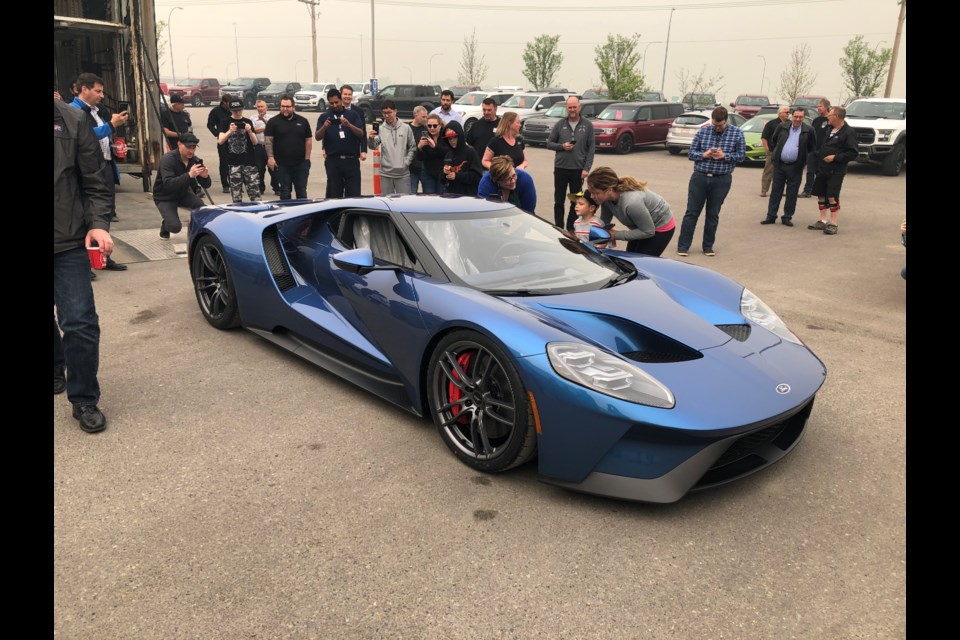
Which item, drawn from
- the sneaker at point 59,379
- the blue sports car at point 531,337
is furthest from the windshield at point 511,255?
the sneaker at point 59,379

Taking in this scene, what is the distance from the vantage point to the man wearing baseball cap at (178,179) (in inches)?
308

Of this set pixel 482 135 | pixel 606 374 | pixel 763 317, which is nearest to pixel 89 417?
pixel 606 374

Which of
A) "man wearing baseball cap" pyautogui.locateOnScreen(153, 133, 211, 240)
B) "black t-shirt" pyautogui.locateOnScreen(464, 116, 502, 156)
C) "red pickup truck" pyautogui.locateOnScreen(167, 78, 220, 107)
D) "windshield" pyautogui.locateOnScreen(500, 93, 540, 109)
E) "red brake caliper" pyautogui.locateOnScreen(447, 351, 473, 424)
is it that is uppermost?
"red pickup truck" pyautogui.locateOnScreen(167, 78, 220, 107)

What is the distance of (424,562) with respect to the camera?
2766mm

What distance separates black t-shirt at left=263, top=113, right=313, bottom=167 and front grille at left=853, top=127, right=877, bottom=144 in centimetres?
1339

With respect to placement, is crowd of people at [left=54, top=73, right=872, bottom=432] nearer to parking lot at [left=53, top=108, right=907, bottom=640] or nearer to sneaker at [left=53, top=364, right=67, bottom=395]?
sneaker at [left=53, top=364, right=67, bottom=395]

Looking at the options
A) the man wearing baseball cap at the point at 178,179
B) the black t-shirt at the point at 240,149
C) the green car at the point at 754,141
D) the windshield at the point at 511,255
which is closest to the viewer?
the windshield at the point at 511,255

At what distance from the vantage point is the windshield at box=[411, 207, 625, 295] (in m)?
3.88

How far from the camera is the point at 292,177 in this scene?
10141mm

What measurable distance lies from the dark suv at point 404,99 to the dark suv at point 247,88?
38.7 ft

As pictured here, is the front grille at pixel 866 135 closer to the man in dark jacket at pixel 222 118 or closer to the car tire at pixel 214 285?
the man in dark jacket at pixel 222 118

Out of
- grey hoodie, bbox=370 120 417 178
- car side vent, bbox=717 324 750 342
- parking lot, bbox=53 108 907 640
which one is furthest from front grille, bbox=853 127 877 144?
car side vent, bbox=717 324 750 342
